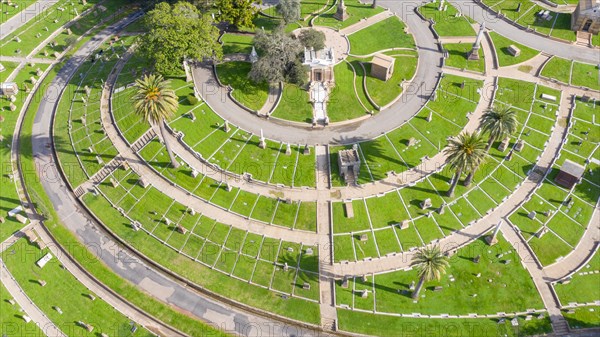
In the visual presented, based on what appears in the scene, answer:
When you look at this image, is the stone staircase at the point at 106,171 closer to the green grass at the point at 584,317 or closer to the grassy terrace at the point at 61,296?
the grassy terrace at the point at 61,296

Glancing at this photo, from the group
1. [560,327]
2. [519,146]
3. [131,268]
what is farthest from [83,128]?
[560,327]

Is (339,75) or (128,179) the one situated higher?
(339,75)

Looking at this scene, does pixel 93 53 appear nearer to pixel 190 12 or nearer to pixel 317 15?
pixel 190 12

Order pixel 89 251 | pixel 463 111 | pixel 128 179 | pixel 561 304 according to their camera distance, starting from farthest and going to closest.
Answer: pixel 463 111
pixel 128 179
pixel 89 251
pixel 561 304

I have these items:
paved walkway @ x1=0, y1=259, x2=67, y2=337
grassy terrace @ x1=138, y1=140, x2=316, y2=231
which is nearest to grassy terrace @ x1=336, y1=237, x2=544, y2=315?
grassy terrace @ x1=138, y1=140, x2=316, y2=231

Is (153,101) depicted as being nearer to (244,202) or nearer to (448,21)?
(244,202)

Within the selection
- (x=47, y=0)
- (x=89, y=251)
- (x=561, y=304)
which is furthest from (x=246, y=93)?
(x=47, y=0)

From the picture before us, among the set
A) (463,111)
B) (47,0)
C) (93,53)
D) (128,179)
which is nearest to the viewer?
(128,179)
